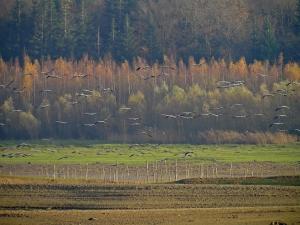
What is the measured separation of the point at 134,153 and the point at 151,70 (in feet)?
123

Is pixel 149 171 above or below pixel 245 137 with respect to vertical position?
below

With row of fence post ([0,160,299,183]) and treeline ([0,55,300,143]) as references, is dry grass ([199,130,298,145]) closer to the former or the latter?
treeline ([0,55,300,143])

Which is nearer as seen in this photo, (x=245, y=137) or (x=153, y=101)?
(x=245, y=137)

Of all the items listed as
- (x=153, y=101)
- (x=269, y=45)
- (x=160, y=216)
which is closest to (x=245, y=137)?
(x=153, y=101)

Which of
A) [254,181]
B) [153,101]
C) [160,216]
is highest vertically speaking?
[153,101]

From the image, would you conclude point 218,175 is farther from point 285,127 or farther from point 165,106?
point 165,106

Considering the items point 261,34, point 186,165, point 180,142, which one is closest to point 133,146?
point 180,142

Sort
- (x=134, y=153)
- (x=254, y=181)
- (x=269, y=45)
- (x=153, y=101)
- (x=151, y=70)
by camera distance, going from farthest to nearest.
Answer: (x=269, y=45), (x=151, y=70), (x=153, y=101), (x=134, y=153), (x=254, y=181)

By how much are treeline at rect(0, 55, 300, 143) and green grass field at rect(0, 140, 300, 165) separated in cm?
506

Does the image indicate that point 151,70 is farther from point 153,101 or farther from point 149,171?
point 149,171

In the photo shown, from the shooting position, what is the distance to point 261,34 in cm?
14300

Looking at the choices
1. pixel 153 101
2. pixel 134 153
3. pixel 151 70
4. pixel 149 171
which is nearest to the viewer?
pixel 149 171

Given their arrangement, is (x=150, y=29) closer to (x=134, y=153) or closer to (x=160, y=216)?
(x=134, y=153)

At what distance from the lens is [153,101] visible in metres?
122
